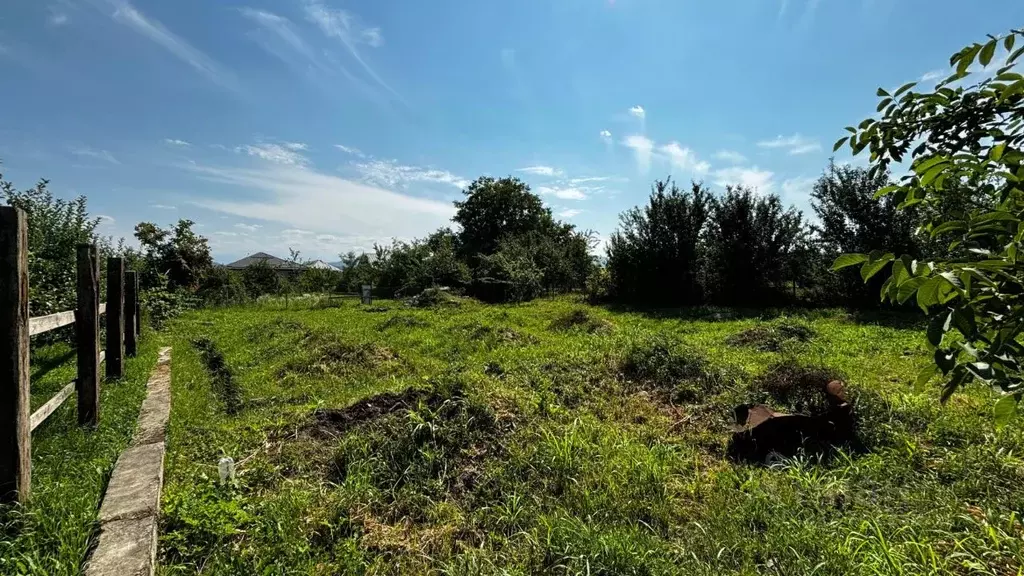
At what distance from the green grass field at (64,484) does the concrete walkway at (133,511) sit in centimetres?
6

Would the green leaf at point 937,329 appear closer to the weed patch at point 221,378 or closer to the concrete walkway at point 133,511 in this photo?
the concrete walkway at point 133,511

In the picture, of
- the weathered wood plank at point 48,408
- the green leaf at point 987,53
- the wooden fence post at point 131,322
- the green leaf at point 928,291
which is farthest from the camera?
the wooden fence post at point 131,322

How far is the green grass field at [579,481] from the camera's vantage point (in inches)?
101

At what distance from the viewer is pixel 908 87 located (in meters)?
1.49

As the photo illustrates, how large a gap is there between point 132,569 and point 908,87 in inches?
141

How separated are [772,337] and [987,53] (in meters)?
8.38

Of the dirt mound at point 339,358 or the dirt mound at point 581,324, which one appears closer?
the dirt mound at point 339,358

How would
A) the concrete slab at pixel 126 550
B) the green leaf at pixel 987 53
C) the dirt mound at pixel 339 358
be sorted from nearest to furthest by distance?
1. the green leaf at pixel 987 53
2. the concrete slab at pixel 126 550
3. the dirt mound at pixel 339 358

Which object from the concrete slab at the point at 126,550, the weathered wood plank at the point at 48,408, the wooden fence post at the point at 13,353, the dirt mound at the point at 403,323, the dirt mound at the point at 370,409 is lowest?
the concrete slab at the point at 126,550

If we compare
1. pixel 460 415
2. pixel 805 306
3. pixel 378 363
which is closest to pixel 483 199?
pixel 805 306

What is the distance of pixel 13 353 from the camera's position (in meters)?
2.50

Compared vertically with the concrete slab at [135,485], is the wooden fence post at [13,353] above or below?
above

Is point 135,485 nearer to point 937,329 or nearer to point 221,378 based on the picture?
point 937,329

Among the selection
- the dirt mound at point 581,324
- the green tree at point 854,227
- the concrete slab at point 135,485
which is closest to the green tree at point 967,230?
the concrete slab at point 135,485
